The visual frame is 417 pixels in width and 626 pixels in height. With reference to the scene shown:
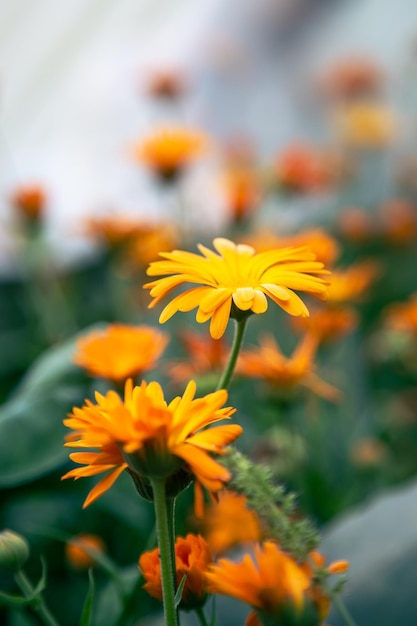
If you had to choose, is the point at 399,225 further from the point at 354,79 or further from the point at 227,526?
the point at 227,526

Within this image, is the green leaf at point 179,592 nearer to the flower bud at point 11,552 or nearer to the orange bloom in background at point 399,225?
the flower bud at point 11,552

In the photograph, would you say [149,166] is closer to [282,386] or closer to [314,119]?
[282,386]

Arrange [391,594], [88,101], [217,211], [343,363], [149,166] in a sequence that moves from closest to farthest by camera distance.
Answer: [391,594] → [149,166] → [343,363] → [217,211] → [88,101]

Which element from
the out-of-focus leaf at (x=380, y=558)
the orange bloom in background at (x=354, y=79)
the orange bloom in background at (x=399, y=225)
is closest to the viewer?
the out-of-focus leaf at (x=380, y=558)

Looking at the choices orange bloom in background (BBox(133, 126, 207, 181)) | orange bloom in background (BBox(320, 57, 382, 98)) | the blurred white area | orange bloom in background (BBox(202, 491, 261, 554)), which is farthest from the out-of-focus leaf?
the blurred white area

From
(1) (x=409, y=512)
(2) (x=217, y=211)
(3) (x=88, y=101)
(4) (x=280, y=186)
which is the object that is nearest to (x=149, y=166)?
(4) (x=280, y=186)

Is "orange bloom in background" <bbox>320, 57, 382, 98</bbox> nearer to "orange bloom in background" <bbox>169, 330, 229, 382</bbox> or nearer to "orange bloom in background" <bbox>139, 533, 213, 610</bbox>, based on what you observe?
"orange bloom in background" <bbox>169, 330, 229, 382</bbox>

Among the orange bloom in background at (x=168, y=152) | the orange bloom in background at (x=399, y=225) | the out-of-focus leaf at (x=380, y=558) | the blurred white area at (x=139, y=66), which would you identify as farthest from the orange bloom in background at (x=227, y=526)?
the blurred white area at (x=139, y=66)
